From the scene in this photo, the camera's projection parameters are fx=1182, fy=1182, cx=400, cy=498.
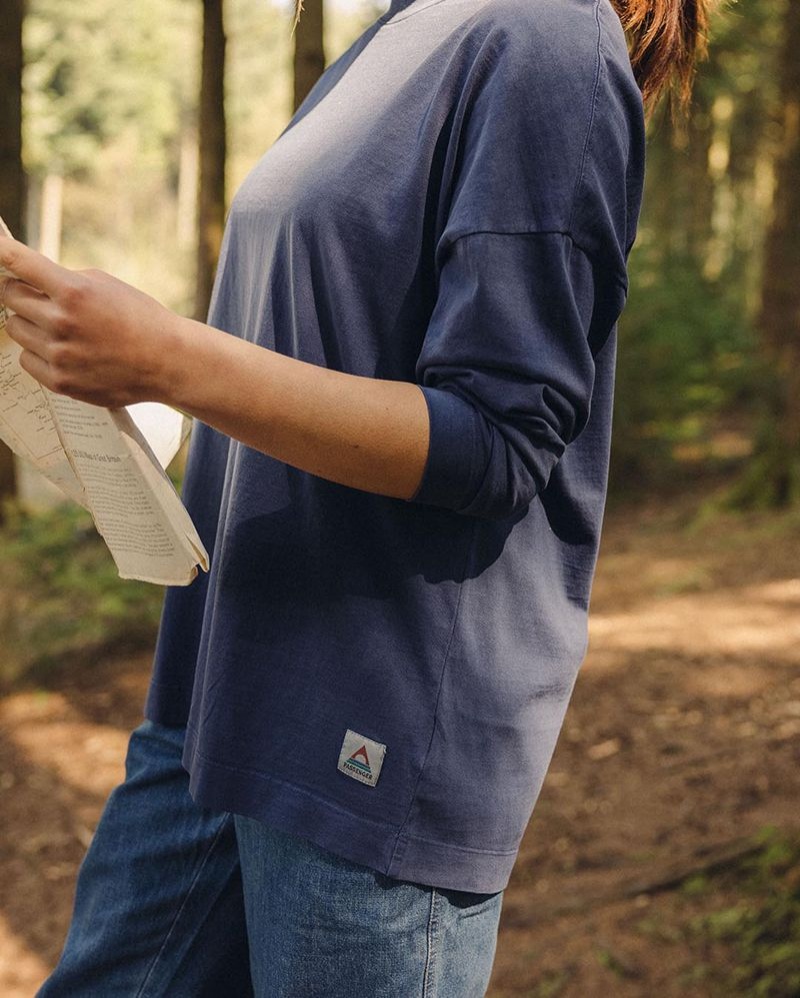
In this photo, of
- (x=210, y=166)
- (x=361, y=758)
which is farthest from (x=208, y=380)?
(x=210, y=166)

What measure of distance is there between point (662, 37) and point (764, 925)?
2215 millimetres

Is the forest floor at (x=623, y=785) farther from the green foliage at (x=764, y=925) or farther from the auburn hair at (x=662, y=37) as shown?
the auburn hair at (x=662, y=37)

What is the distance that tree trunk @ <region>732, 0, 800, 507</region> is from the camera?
891 centimetres

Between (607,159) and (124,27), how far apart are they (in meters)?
43.9

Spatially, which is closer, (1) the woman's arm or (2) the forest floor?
(1) the woman's arm

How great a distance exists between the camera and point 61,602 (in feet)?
21.0

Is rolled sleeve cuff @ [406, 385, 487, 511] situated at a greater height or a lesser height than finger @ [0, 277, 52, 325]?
lesser

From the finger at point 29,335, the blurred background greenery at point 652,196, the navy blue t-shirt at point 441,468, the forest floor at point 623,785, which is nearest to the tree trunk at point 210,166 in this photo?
the blurred background greenery at point 652,196

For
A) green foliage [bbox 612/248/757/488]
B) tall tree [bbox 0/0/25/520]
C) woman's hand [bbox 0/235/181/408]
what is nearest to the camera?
woman's hand [bbox 0/235/181/408]

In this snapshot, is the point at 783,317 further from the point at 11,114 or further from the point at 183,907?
the point at 183,907

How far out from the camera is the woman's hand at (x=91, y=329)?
1.12 meters

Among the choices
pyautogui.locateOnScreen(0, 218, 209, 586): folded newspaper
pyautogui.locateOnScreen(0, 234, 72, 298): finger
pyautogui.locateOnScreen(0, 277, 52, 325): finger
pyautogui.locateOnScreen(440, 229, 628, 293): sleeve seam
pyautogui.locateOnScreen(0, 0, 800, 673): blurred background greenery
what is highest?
pyautogui.locateOnScreen(440, 229, 628, 293): sleeve seam

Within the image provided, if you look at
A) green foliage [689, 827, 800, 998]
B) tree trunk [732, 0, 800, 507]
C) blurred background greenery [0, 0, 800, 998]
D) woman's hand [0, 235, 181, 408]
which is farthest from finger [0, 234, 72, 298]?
tree trunk [732, 0, 800, 507]

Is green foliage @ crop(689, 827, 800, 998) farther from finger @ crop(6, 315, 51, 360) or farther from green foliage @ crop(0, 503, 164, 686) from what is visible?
green foliage @ crop(0, 503, 164, 686)
